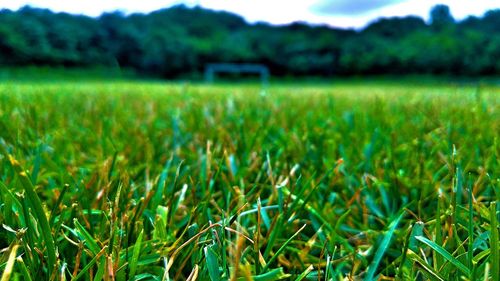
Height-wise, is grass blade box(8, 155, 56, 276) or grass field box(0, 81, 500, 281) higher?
grass blade box(8, 155, 56, 276)

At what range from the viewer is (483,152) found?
0.76 m

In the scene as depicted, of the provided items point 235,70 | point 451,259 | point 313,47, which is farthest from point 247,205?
point 313,47

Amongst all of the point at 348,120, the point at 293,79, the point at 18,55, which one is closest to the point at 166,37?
the point at 293,79

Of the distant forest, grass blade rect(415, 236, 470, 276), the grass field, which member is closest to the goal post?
the distant forest

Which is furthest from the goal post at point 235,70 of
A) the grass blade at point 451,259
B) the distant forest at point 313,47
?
the grass blade at point 451,259

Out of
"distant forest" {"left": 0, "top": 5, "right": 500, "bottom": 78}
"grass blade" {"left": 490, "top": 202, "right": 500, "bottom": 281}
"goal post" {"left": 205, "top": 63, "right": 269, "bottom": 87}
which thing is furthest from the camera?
"distant forest" {"left": 0, "top": 5, "right": 500, "bottom": 78}

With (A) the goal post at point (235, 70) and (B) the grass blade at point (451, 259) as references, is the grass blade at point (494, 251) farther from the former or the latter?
(A) the goal post at point (235, 70)

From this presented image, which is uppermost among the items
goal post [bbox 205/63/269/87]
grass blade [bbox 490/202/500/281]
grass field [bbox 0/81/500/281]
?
grass blade [bbox 490/202/500/281]

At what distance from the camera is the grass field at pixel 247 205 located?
0.34 meters

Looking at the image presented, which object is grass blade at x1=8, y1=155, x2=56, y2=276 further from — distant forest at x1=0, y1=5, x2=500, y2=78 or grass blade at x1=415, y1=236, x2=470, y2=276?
distant forest at x1=0, y1=5, x2=500, y2=78

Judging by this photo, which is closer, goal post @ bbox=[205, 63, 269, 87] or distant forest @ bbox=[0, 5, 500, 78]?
goal post @ bbox=[205, 63, 269, 87]

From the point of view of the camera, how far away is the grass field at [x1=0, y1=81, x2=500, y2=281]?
0.34 m

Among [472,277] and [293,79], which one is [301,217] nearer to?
[472,277]

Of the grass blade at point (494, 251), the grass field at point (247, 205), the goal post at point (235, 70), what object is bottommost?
the goal post at point (235, 70)
